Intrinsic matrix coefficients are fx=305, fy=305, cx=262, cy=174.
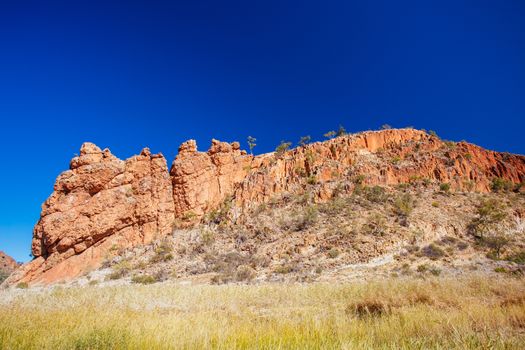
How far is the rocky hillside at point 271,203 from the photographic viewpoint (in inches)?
920

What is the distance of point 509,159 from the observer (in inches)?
1422

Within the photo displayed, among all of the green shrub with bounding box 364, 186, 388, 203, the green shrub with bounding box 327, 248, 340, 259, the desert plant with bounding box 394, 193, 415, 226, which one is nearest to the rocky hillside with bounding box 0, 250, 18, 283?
the green shrub with bounding box 327, 248, 340, 259

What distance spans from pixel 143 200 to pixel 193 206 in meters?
5.66

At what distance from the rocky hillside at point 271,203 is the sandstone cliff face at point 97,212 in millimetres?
110

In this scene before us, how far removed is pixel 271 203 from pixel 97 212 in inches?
734

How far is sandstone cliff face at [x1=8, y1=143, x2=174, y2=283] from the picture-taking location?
3078 cm

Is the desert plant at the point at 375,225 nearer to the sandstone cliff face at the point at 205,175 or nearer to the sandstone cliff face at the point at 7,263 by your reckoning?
the sandstone cliff face at the point at 205,175

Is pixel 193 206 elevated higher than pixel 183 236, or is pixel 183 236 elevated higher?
pixel 193 206

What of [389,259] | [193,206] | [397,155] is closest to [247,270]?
[389,259]

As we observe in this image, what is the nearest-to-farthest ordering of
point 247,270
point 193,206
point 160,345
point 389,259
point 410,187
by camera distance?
point 160,345 < point 389,259 < point 247,270 < point 410,187 < point 193,206

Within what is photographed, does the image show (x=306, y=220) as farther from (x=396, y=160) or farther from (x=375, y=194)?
(x=396, y=160)

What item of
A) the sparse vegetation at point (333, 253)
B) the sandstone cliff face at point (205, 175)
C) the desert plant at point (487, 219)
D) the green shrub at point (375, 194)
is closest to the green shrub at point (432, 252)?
the desert plant at point (487, 219)

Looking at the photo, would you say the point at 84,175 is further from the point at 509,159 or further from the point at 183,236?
the point at 509,159

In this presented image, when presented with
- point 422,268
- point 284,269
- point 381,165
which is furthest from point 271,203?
point 422,268
